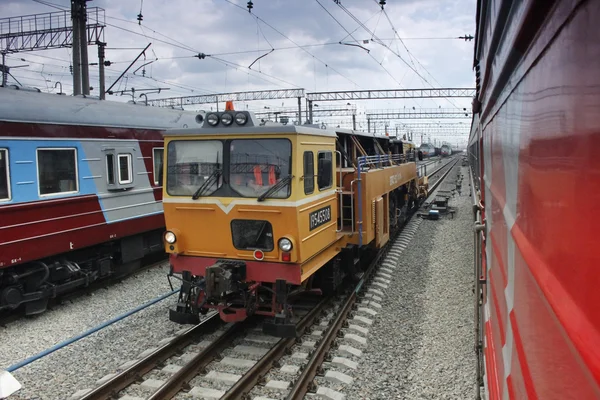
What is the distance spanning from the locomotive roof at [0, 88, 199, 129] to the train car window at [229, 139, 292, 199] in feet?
12.4

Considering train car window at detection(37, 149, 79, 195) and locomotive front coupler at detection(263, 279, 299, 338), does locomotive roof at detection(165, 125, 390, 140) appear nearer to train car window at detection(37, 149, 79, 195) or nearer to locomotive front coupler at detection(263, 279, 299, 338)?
locomotive front coupler at detection(263, 279, 299, 338)

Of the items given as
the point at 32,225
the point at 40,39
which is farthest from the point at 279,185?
the point at 40,39

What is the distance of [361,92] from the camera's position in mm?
39094

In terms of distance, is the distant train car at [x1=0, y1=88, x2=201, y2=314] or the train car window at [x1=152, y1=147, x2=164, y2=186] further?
the train car window at [x1=152, y1=147, x2=164, y2=186]

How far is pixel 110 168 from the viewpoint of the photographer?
9.62 m

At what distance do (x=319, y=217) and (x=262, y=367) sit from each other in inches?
90.8

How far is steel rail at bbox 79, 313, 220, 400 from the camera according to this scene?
522 cm

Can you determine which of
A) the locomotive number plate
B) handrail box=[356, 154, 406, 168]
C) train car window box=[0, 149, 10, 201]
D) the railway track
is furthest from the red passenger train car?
train car window box=[0, 149, 10, 201]

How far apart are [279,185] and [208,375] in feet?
8.36

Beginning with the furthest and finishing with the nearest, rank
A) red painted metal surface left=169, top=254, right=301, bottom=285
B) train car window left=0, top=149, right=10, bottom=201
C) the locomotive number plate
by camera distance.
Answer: train car window left=0, top=149, right=10, bottom=201
the locomotive number plate
red painted metal surface left=169, top=254, right=301, bottom=285

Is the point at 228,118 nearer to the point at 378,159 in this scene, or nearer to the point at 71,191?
the point at 71,191

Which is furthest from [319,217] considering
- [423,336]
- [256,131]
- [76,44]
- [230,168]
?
[76,44]

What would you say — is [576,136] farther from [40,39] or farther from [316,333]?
[40,39]

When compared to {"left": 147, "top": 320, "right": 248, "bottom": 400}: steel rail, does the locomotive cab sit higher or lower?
higher
